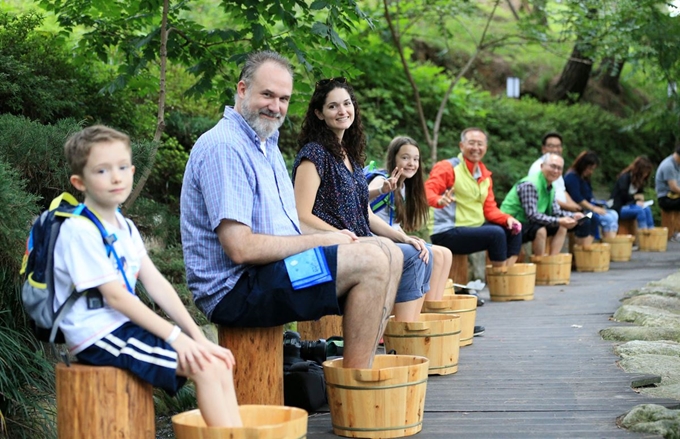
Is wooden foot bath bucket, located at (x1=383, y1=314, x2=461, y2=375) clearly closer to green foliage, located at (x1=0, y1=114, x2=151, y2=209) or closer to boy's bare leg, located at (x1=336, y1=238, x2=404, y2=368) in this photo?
boy's bare leg, located at (x1=336, y1=238, x2=404, y2=368)

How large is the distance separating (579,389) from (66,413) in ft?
8.78

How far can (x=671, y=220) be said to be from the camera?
1462cm

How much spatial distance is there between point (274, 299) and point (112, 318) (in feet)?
2.77

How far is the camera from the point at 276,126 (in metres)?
4.00

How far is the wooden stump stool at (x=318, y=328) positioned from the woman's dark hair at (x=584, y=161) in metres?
6.71

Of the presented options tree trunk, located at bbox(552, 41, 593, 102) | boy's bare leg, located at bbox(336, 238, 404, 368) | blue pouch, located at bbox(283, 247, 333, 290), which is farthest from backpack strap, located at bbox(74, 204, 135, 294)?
tree trunk, located at bbox(552, 41, 593, 102)

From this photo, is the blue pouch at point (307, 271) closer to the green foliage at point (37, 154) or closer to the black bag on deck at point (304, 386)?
the black bag on deck at point (304, 386)

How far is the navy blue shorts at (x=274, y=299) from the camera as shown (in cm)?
369

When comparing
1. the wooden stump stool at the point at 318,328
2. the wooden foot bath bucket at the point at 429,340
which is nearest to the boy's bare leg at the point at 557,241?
the wooden stump stool at the point at 318,328

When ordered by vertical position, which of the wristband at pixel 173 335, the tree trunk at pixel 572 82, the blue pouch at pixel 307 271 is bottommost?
the wristband at pixel 173 335

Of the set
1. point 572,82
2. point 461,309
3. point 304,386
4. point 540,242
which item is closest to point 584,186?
point 540,242

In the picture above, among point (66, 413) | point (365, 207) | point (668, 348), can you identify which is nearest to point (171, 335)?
point (66, 413)

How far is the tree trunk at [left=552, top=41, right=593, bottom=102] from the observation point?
58.1 ft

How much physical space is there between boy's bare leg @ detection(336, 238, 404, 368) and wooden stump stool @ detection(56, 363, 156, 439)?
108cm
